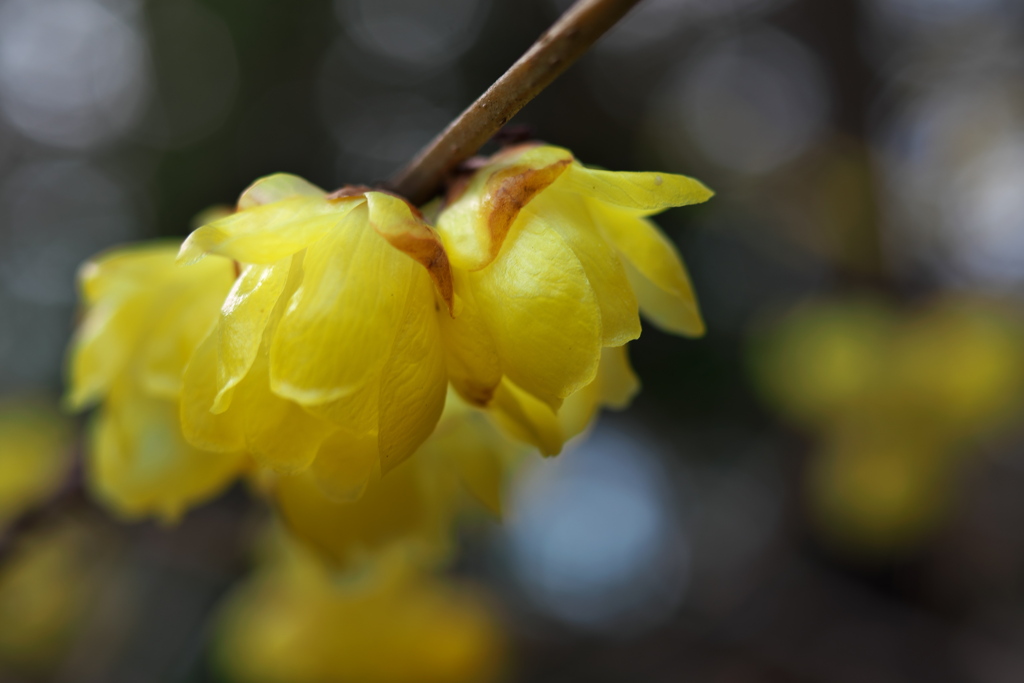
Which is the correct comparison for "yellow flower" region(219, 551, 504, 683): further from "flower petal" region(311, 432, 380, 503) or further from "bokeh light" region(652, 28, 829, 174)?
"bokeh light" region(652, 28, 829, 174)

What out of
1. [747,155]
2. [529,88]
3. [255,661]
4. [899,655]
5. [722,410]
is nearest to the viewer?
[529,88]

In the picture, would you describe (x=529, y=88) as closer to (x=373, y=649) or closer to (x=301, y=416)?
(x=301, y=416)

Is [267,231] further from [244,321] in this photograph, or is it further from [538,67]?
[538,67]

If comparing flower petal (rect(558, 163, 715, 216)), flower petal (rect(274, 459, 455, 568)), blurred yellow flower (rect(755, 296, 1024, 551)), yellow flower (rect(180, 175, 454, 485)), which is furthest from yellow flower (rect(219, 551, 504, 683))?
blurred yellow flower (rect(755, 296, 1024, 551))

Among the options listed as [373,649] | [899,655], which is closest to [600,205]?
[373,649]

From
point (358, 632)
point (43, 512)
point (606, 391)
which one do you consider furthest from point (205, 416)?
point (358, 632)
